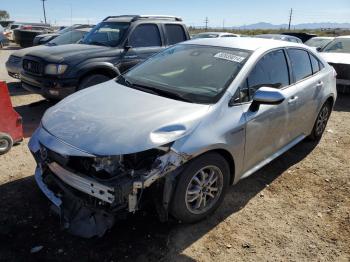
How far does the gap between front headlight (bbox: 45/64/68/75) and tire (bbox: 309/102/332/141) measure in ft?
14.8

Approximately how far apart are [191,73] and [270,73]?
0.93 metres

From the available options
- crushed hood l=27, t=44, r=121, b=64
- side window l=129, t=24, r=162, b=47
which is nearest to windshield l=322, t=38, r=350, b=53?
side window l=129, t=24, r=162, b=47

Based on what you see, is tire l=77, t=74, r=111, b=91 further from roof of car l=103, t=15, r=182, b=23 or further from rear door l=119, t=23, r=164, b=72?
roof of car l=103, t=15, r=182, b=23

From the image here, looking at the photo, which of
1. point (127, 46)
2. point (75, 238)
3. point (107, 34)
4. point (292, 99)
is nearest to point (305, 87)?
point (292, 99)

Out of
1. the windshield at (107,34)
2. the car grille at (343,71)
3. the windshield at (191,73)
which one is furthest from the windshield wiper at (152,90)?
the car grille at (343,71)

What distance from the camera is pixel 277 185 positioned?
437cm

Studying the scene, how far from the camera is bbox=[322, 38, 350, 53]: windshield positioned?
34.8 feet

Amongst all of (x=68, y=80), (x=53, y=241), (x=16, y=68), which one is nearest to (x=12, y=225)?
(x=53, y=241)

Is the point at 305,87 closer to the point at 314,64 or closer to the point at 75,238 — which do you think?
the point at 314,64

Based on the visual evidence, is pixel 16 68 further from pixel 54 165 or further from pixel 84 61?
pixel 54 165

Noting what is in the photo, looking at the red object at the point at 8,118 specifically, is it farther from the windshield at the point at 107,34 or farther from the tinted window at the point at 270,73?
the tinted window at the point at 270,73

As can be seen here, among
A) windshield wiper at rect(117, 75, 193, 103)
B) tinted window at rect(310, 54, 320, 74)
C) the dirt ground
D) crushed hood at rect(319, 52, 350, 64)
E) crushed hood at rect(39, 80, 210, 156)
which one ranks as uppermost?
tinted window at rect(310, 54, 320, 74)

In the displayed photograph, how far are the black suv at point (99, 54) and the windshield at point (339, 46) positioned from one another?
520cm

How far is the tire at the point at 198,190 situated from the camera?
10.0 ft
